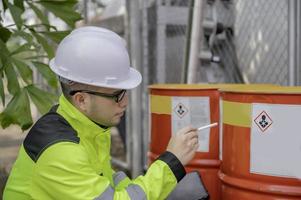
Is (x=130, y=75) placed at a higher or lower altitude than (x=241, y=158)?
higher

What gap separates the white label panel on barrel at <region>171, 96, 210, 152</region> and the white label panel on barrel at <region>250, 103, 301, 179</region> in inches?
18.4

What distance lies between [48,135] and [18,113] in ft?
4.03

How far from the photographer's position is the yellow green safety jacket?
5.72 ft

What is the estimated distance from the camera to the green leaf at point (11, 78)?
303 centimetres

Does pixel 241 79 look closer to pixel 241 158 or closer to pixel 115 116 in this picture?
pixel 241 158

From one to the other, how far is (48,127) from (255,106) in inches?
32.4

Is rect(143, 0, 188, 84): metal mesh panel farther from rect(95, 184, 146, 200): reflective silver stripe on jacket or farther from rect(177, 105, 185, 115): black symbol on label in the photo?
rect(95, 184, 146, 200): reflective silver stripe on jacket

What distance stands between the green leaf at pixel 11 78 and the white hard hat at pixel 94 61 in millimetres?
1167

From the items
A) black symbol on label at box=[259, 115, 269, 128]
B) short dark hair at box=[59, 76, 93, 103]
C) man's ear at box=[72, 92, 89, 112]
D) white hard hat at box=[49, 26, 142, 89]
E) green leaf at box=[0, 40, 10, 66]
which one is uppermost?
white hard hat at box=[49, 26, 142, 89]

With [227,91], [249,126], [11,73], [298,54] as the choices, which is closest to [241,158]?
[249,126]

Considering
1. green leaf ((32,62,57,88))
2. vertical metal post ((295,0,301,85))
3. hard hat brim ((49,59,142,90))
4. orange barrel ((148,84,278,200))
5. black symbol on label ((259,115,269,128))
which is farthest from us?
green leaf ((32,62,57,88))

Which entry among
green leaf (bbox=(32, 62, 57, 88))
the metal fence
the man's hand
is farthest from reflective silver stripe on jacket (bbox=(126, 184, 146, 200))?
the metal fence

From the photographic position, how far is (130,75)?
200 cm

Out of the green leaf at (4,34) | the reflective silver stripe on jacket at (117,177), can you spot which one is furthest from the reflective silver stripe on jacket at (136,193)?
the green leaf at (4,34)
